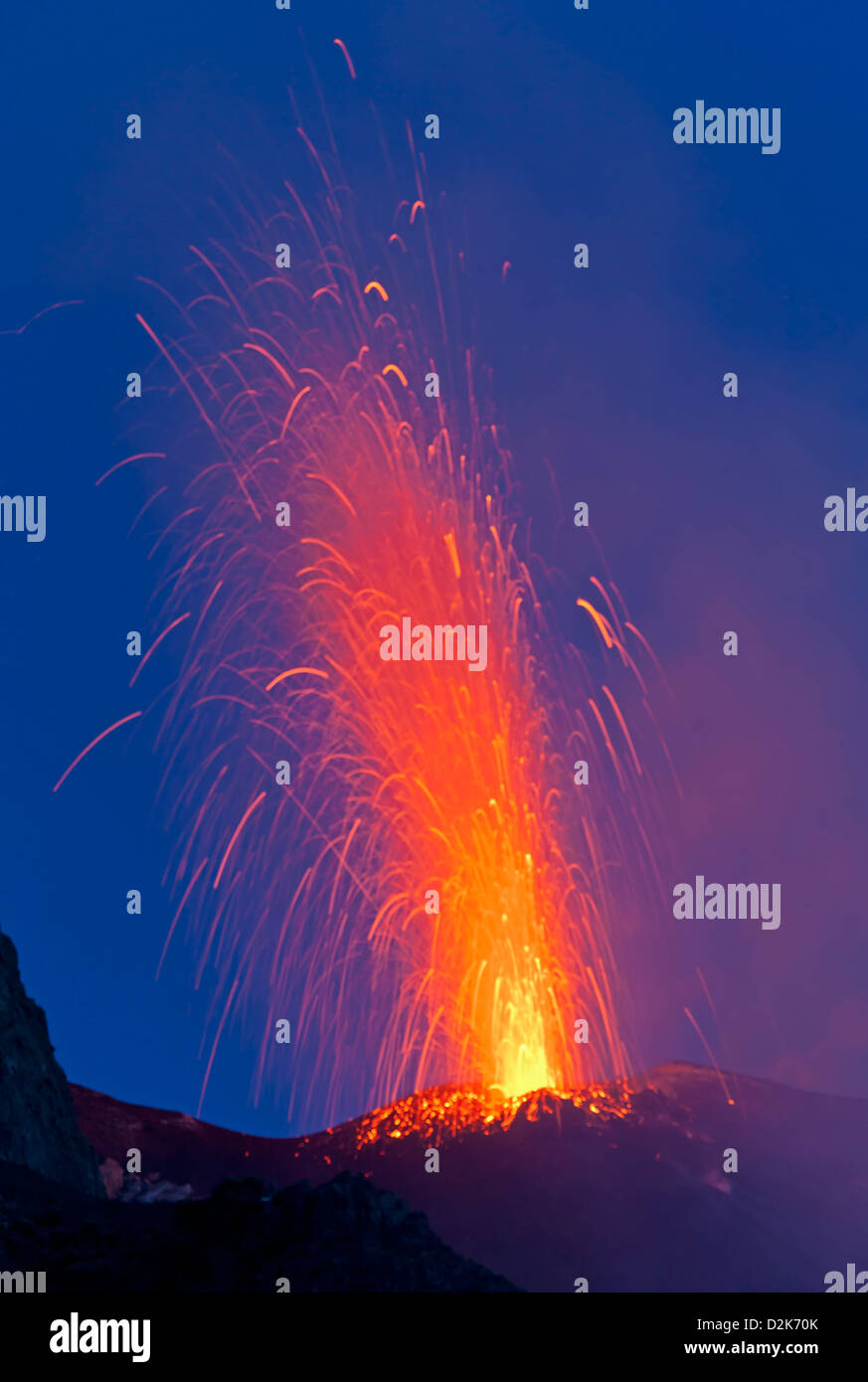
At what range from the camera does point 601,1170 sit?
45781 millimetres

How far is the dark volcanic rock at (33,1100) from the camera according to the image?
3312cm

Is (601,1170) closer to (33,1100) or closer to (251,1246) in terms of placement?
(33,1100)

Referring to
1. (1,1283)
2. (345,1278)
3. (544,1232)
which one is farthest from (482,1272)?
(544,1232)

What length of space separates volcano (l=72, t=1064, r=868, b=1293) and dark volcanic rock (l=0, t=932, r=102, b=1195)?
848 centimetres

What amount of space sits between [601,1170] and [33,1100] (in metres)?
20.4

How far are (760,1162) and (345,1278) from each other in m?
34.3

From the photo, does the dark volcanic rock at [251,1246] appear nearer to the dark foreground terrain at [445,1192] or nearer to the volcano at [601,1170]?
the dark foreground terrain at [445,1192]

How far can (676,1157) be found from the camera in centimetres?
4841

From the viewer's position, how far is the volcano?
1602 inches

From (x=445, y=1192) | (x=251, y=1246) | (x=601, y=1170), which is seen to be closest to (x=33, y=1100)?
(x=251, y=1246)

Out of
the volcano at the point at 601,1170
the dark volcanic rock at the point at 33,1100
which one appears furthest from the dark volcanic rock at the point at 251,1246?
the volcano at the point at 601,1170
